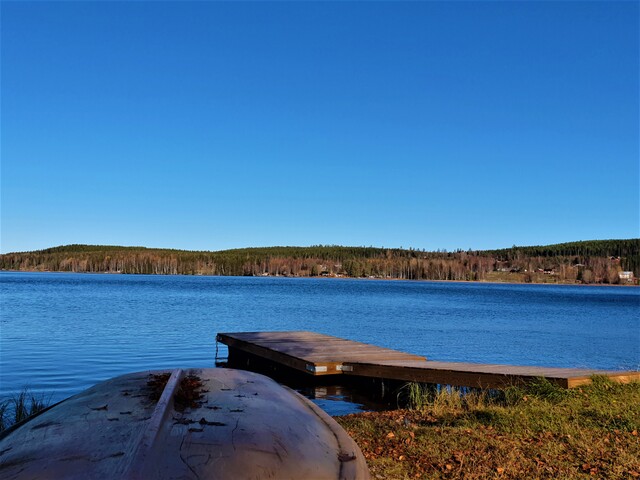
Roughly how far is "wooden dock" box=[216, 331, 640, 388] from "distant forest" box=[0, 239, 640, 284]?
15190cm

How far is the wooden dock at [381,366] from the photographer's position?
9.20m

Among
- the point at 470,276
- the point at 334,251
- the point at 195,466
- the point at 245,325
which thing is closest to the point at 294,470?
the point at 195,466

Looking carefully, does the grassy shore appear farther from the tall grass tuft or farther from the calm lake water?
the tall grass tuft

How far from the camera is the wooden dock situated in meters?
9.20

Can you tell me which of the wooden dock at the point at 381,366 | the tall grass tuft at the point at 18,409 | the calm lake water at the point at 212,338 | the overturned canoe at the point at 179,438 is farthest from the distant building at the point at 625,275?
the overturned canoe at the point at 179,438

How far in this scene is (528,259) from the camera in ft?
568

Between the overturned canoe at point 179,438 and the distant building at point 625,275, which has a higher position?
the overturned canoe at point 179,438

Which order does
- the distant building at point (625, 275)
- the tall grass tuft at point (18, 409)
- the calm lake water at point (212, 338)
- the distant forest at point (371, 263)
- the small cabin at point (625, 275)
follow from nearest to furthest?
the tall grass tuft at point (18, 409) < the calm lake water at point (212, 338) < the small cabin at point (625, 275) < the distant building at point (625, 275) < the distant forest at point (371, 263)

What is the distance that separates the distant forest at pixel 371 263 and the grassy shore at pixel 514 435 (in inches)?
6167

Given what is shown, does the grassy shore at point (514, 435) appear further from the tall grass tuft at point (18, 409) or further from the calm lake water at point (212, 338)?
the tall grass tuft at point (18, 409)

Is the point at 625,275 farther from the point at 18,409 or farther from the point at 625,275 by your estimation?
the point at 18,409

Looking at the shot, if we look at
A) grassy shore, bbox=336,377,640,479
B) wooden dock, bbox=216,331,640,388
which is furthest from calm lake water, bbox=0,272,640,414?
grassy shore, bbox=336,377,640,479

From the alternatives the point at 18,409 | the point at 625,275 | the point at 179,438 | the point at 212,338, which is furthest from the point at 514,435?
the point at 625,275

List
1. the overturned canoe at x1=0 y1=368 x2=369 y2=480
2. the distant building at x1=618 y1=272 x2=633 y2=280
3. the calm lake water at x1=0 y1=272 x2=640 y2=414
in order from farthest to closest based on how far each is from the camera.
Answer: the distant building at x1=618 y1=272 x2=633 y2=280
the calm lake water at x1=0 y1=272 x2=640 y2=414
the overturned canoe at x1=0 y1=368 x2=369 y2=480
